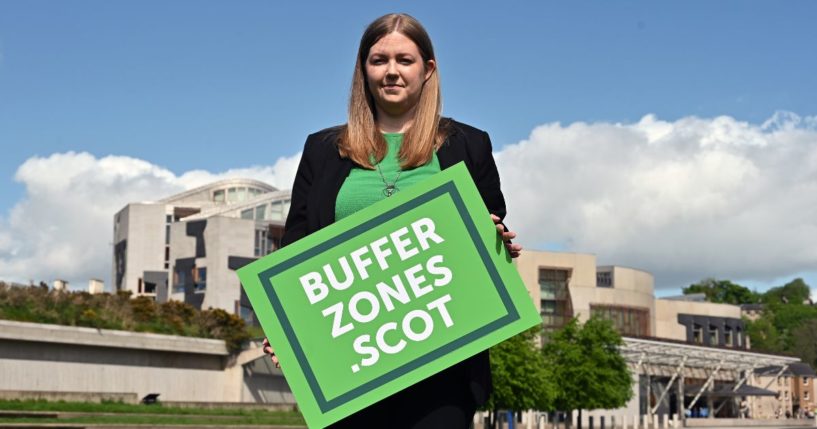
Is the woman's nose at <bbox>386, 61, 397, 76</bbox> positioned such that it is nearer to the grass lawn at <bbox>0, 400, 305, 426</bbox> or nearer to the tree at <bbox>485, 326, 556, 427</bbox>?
the grass lawn at <bbox>0, 400, 305, 426</bbox>

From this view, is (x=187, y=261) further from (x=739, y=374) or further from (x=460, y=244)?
(x=460, y=244)

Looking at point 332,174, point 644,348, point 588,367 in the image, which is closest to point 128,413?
point 588,367

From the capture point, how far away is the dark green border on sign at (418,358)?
2.87 meters

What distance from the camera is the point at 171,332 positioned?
5078 centimetres

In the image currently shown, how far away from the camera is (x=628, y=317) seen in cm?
8856

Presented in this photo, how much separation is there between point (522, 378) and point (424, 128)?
39366 mm

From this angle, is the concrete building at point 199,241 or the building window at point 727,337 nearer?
the concrete building at point 199,241

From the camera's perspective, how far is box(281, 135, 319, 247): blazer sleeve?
10.3ft

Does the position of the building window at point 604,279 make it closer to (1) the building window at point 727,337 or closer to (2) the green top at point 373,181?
(1) the building window at point 727,337

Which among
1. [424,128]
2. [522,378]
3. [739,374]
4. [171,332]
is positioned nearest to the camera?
[424,128]

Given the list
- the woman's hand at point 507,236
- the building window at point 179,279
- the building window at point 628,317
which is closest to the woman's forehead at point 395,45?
the woman's hand at point 507,236

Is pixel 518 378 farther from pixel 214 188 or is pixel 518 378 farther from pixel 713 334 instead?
pixel 713 334

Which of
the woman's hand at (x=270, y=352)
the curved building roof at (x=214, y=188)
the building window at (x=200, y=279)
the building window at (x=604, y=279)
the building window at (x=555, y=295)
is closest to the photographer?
the woman's hand at (x=270, y=352)

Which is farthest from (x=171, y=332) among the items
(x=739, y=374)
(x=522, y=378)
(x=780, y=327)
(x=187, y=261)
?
(x=780, y=327)
